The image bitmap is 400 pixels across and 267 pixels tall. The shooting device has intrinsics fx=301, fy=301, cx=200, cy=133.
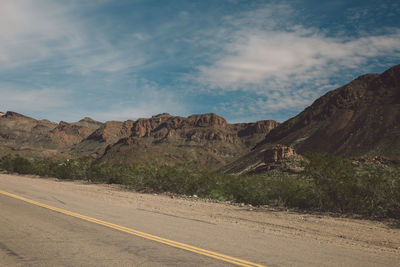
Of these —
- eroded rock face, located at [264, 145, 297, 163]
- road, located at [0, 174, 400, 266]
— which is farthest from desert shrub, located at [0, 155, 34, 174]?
eroded rock face, located at [264, 145, 297, 163]

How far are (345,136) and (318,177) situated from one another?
67.9 m

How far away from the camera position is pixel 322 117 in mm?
102625

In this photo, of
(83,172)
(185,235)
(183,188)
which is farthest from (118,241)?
(83,172)

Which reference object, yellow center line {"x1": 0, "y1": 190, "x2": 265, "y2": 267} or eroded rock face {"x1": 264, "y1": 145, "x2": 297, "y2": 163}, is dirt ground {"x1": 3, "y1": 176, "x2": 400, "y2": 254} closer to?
yellow center line {"x1": 0, "y1": 190, "x2": 265, "y2": 267}

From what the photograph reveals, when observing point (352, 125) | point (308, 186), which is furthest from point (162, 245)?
point (352, 125)

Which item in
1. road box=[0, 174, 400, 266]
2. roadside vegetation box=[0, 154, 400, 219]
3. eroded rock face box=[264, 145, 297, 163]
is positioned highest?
eroded rock face box=[264, 145, 297, 163]

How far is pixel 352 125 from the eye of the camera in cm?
7625

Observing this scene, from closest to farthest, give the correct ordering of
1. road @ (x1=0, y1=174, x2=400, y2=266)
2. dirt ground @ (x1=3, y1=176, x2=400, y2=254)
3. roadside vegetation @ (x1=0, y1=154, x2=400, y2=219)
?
road @ (x1=0, y1=174, x2=400, y2=266), dirt ground @ (x1=3, y1=176, x2=400, y2=254), roadside vegetation @ (x1=0, y1=154, x2=400, y2=219)

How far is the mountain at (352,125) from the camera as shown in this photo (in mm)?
63213

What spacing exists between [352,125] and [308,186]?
71.5m

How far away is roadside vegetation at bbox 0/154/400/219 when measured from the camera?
11.2 metres

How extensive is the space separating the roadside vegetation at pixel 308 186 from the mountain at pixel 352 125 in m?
40.5

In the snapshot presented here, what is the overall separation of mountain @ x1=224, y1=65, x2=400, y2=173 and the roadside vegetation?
40458 millimetres

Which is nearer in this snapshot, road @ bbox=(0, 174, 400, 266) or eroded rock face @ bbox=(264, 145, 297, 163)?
road @ bbox=(0, 174, 400, 266)
